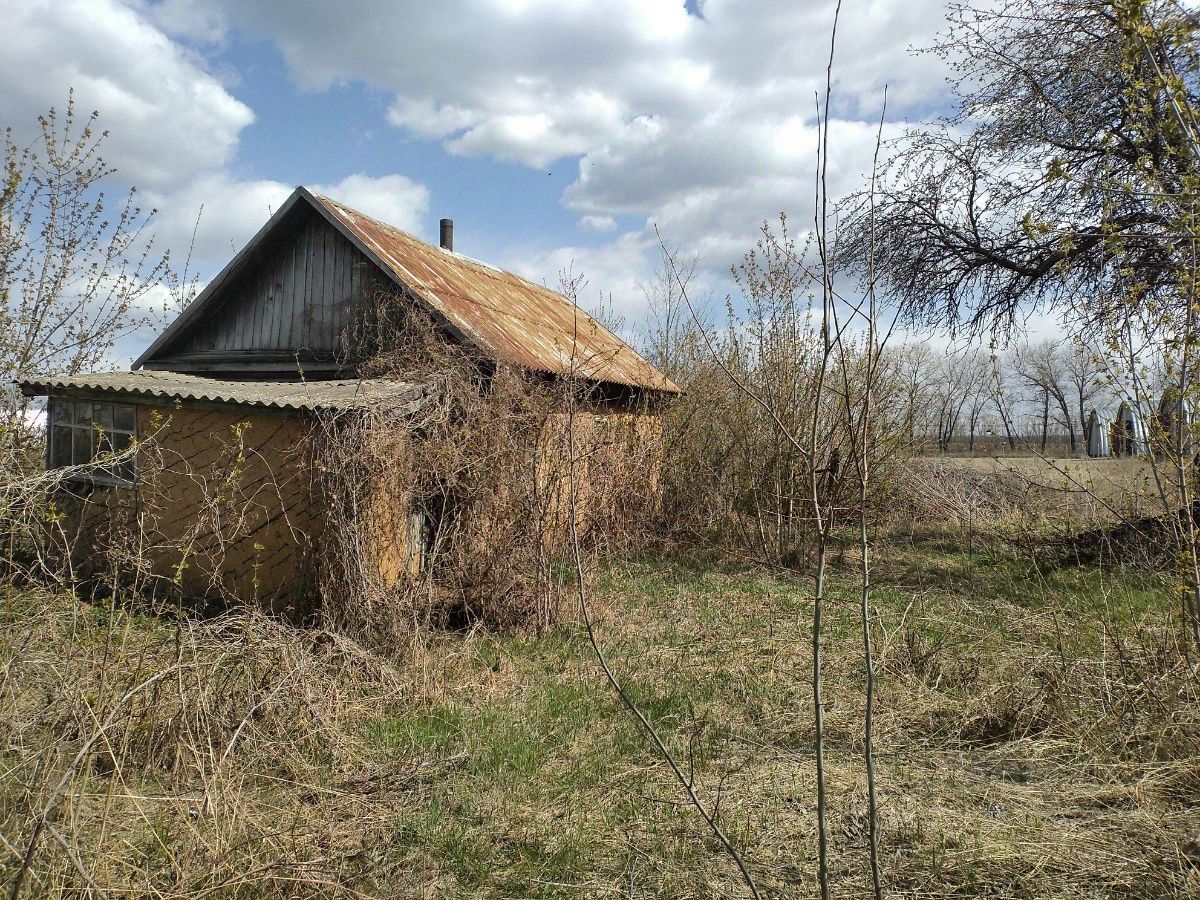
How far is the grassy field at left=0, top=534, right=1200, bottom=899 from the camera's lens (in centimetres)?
303

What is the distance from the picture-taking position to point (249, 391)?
7.97m

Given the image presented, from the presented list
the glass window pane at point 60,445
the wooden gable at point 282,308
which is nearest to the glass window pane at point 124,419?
the glass window pane at point 60,445

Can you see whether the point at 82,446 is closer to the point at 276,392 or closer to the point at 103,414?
the point at 103,414

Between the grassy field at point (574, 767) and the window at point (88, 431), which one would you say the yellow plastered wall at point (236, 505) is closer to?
the window at point (88, 431)

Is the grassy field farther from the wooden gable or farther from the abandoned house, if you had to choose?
the wooden gable

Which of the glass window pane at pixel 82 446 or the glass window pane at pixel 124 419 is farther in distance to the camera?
the glass window pane at pixel 82 446

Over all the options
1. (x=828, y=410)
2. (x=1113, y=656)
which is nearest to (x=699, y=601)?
(x=828, y=410)

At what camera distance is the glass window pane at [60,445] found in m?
9.06

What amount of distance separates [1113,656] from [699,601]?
4104 mm

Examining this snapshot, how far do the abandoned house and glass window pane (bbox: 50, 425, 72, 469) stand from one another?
2 centimetres

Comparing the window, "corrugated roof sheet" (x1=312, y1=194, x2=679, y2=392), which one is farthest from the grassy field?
the window

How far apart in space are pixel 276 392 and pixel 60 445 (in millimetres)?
3658

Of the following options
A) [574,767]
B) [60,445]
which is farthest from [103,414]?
[574,767]

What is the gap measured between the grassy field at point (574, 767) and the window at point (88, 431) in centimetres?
363
